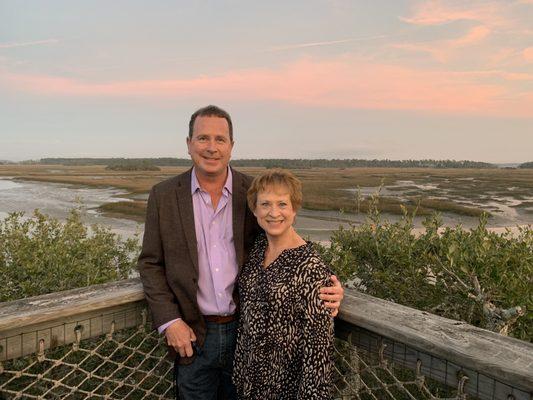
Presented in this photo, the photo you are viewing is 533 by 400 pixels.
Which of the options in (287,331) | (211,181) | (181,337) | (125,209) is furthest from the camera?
(125,209)

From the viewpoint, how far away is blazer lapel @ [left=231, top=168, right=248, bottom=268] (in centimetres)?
288

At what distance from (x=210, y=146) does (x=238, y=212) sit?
47 cm

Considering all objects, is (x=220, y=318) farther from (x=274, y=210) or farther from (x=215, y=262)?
(x=274, y=210)

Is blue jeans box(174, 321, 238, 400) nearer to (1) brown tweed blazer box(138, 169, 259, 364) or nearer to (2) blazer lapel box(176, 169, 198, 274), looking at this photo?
(1) brown tweed blazer box(138, 169, 259, 364)

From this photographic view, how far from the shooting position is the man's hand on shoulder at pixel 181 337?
2.76 m

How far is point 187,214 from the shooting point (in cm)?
288

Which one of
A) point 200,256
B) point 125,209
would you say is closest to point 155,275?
point 200,256

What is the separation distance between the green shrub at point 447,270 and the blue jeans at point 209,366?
73.9 inches

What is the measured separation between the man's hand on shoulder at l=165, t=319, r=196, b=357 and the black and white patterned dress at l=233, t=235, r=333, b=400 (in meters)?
0.37

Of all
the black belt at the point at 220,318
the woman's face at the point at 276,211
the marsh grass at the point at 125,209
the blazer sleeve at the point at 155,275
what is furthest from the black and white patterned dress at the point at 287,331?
the marsh grass at the point at 125,209

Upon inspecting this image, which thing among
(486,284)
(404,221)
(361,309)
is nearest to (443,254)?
(486,284)

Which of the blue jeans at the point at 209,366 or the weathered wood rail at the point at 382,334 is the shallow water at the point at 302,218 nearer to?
the blue jeans at the point at 209,366

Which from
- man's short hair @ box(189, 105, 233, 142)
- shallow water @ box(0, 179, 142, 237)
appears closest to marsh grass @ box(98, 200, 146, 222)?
shallow water @ box(0, 179, 142, 237)

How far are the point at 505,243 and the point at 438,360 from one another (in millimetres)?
3006
